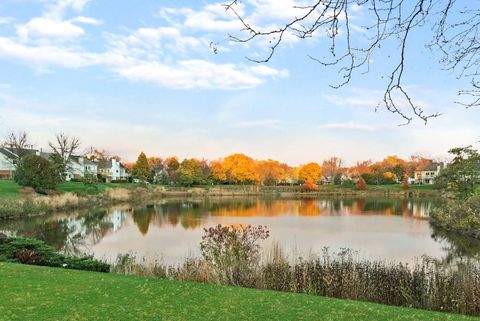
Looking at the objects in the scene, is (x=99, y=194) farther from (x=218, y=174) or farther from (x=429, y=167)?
(x=429, y=167)

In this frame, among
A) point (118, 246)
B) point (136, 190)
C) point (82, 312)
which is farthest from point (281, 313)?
point (136, 190)

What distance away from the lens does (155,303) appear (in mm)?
6598

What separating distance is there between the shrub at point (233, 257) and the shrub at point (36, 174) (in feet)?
99.4

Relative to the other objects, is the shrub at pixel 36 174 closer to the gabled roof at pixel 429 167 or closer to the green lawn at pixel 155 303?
the green lawn at pixel 155 303

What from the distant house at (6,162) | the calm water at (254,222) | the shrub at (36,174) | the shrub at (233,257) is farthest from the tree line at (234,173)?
the shrub at (233,257)

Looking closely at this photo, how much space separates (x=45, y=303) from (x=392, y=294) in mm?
7093

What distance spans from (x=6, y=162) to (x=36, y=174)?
27.5 meters

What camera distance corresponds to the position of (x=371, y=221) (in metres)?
29.5

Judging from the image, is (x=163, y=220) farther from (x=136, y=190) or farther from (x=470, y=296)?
(x=136, y=190)

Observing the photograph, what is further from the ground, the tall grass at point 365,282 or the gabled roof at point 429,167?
the gabled roof at point 429,167

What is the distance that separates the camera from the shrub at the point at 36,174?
38031mm

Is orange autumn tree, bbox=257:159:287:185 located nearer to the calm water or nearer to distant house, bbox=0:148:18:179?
distant house, bbox=0:148:18:179

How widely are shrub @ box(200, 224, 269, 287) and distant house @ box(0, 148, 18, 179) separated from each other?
179 feet

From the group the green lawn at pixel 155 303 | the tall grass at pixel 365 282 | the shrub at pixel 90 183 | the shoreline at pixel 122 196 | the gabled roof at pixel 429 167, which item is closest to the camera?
the green lawn at pixel 155 303
